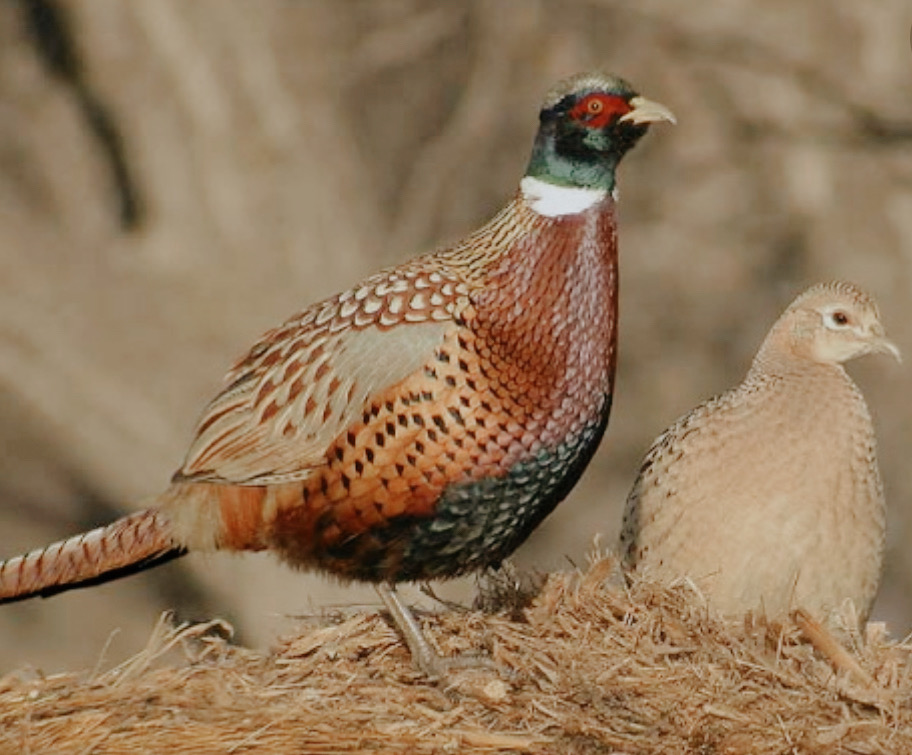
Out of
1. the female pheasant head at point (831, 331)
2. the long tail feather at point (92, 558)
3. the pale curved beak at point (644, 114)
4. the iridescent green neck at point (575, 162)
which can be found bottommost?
the long tail feather at point (92, 558)

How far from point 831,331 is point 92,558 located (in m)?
2.50

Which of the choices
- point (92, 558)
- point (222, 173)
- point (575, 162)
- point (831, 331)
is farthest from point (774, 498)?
point (222, 173)

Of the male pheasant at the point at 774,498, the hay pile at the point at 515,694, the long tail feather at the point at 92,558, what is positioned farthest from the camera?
the male pheasant at the point at 774,498

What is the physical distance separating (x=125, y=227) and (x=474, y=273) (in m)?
5.86

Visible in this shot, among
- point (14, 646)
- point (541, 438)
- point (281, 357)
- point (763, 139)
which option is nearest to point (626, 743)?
point (541, 438)

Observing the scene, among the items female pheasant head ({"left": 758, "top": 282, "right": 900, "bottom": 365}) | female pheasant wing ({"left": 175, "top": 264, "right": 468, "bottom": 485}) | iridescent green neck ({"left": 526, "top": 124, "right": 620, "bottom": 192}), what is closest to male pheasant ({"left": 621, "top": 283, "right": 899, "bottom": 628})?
female pheasant head ({"left": 758, "top": 282, "right": 900, "bottom": 365})

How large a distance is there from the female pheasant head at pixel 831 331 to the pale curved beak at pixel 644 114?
1.44 meters

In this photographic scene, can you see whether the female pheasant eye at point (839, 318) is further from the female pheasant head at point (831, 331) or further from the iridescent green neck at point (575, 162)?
the iridescent green neck at point (575, 162)

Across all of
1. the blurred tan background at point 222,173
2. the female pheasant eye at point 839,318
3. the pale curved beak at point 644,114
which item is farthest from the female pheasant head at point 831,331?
the blurred tan background at point 222,173

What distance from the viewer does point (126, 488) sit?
12.6 meters

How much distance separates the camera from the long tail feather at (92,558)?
748 centimetres

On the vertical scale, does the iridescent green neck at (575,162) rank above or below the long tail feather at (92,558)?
above

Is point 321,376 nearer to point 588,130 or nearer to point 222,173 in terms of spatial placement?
point 588,130

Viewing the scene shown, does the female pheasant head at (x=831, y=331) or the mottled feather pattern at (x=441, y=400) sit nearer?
the mottled feather pattern at (x=441, y=400)
